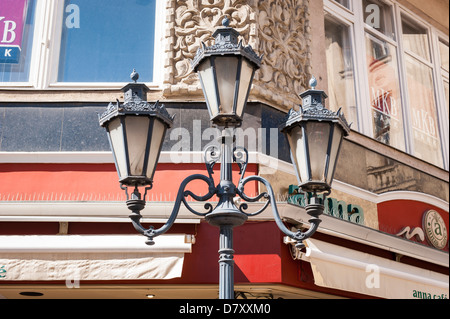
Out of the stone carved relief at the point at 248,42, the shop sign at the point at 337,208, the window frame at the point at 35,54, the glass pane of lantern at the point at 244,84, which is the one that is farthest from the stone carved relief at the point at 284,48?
the glass pane of lantern at the point at 244,84

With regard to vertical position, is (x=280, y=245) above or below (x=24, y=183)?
below

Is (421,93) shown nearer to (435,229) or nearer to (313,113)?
(435,229)

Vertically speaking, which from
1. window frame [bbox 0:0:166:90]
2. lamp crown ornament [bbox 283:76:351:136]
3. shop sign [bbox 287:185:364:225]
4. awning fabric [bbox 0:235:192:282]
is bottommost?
awning fabric [bbox 0:235:192:282]

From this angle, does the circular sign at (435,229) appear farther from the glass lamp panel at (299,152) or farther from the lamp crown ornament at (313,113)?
the glass lamp panel at (299,152)

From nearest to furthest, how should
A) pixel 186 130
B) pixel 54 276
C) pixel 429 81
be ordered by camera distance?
pixel 54 276, pixel 186 130, pixel 429 81

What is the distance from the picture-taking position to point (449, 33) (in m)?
12.0

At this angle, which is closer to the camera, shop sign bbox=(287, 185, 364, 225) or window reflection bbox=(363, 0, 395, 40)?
shop sign bbox=(287, 185, 364, 225)

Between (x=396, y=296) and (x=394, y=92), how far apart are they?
3.79 m

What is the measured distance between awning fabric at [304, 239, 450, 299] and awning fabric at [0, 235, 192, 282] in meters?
1.49

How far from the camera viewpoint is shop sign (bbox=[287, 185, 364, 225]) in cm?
744

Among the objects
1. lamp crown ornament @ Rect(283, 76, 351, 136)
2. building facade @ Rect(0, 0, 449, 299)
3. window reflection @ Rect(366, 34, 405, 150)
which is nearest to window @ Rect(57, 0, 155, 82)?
building facade @ Rect(0, 0, 449, 299)

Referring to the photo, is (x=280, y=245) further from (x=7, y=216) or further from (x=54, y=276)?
(x=7, y=216)

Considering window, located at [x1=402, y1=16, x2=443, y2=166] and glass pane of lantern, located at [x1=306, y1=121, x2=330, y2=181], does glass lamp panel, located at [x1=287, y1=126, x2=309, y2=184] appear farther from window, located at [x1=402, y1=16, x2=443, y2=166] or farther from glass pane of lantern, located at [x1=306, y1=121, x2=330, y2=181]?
window, located at [x1=402, y1=16, x2=443, y2=166]
